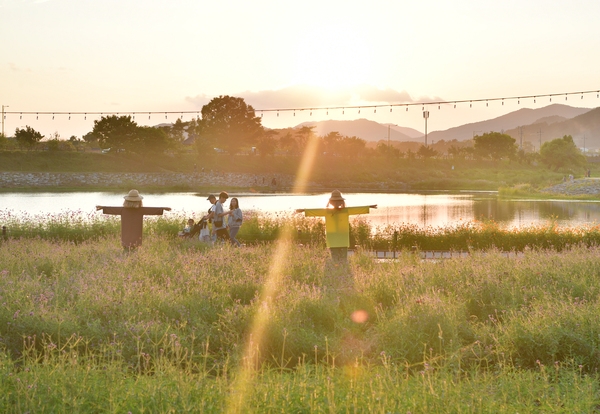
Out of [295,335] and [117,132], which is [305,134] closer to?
[117,132]

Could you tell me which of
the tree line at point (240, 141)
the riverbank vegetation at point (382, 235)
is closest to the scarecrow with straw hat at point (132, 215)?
the riverbank vegetation at point (382, 235)

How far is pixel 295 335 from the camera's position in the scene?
6.57m

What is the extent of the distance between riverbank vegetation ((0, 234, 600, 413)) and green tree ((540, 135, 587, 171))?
109 m

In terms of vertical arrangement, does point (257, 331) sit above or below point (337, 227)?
below

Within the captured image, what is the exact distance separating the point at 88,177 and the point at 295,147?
161 ft

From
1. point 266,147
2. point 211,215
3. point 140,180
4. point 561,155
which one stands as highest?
point 266,147

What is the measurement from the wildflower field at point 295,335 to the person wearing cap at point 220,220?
106 inches

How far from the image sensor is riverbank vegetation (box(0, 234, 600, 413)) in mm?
4633

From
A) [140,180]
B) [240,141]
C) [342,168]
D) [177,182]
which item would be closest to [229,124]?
[240,141]

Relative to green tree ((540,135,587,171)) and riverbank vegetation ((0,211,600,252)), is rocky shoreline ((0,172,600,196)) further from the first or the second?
riverbank vegetation ((0,211,600,252))

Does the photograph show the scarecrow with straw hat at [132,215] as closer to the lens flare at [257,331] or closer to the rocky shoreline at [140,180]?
the lens flare at [257,331]

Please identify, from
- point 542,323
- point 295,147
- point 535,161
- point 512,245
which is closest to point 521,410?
point 542,323

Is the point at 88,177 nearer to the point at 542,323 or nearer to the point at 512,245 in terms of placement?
the point at 512,245

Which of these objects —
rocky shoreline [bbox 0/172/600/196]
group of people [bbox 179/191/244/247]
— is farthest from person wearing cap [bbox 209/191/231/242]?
rocky shoreline [bbox 0/172/600/196]
